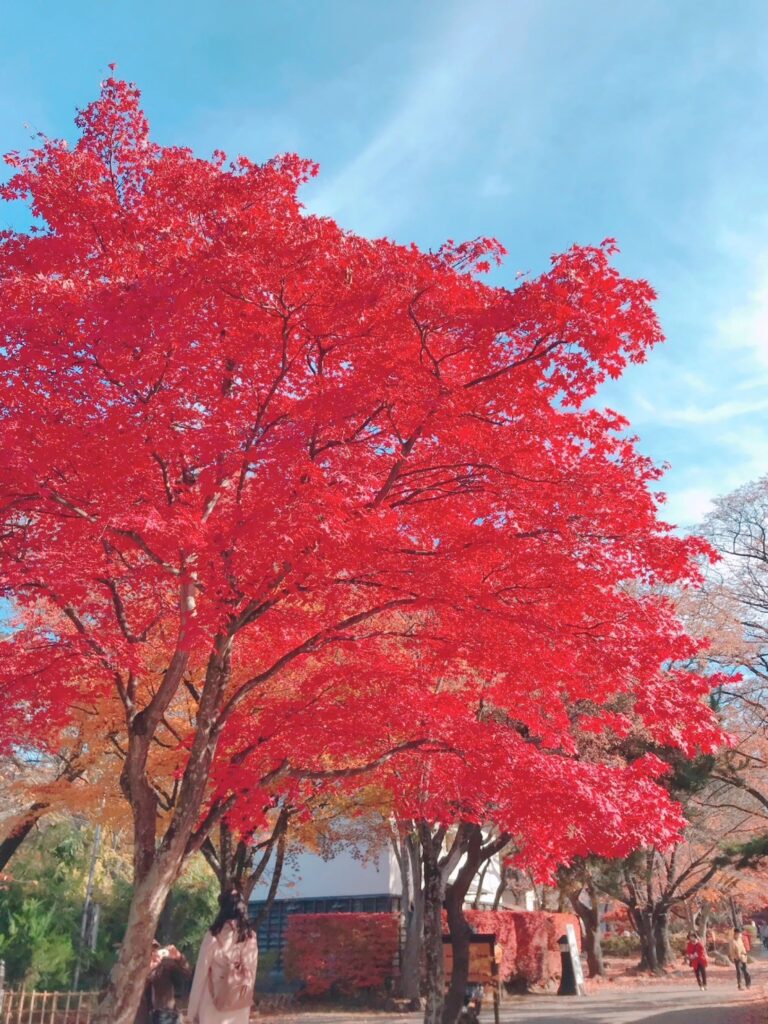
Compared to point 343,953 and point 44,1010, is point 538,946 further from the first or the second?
point 44,1010

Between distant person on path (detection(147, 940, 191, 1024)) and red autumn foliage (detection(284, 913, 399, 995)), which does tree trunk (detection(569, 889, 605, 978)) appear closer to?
red autumn foliage (detection(284, 913, 399, 995))

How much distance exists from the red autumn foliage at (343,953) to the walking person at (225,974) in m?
17.3

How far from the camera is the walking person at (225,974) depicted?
638cm

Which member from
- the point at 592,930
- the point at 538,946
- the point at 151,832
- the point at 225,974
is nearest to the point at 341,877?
the point at 538,946

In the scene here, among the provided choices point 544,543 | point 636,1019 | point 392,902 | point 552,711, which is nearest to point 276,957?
point 392,902

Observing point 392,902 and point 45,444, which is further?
point 392,902

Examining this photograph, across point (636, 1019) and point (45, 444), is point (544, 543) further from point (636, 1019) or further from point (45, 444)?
point (636, 1019)

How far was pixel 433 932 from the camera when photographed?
567 inches

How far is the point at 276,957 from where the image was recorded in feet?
80.6

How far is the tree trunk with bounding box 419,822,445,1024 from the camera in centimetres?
1354

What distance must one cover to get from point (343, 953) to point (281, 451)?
1888cm

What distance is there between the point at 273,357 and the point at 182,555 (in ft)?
8.15

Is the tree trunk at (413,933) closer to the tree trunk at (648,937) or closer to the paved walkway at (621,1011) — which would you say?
the paved walkway at (621,1011)

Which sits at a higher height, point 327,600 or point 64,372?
point 64,372
